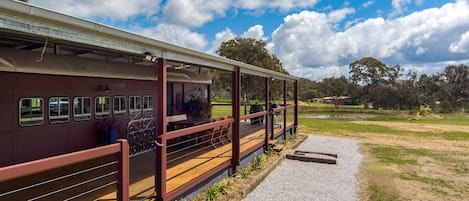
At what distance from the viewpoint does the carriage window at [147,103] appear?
9180 millimetres

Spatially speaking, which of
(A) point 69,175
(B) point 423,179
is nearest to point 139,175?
(A) point 69,175

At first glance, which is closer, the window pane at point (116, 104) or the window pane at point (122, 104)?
the window pane at point (116, 104)

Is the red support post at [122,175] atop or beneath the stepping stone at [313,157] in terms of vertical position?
atop

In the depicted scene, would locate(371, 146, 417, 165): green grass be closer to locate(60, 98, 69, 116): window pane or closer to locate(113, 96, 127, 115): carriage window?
locate(113, 96, 127, 115): carriage window

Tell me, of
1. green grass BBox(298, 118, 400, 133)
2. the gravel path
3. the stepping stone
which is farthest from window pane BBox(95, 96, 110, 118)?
green grass BBox(298, 118, 400, 133)

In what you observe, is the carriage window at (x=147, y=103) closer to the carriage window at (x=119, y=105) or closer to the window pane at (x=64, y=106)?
the carriage window at (x=119, y=105)

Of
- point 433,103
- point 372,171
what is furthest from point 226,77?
point 433,103

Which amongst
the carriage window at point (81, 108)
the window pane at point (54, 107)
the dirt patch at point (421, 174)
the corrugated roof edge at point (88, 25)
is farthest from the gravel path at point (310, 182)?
the window pane at point (54, 107)

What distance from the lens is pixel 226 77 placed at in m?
27.9

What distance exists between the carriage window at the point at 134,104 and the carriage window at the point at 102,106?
2.71ft

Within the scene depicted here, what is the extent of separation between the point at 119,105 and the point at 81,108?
4.09 ft

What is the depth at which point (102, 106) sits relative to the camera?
7617 mm

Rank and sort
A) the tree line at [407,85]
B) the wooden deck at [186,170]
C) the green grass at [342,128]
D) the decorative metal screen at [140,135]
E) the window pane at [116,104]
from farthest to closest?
the tree line at [407,85] → the green grass at [342,128] → the window pane at [116,104] → the decorative metal screen at [140,135] → the wooden deck at [186,170]

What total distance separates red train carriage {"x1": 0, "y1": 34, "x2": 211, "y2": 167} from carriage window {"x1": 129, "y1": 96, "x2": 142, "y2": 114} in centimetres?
1
